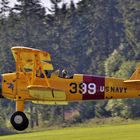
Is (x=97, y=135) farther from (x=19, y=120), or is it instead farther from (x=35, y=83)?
(x=35, y=83)

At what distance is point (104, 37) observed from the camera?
10212 centimetres

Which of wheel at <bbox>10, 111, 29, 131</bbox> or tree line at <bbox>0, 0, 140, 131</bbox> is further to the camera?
tree line at <bbox>0, 0, 140, 131</bbox>

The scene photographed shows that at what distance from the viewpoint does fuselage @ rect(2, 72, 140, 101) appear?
21.7 meters

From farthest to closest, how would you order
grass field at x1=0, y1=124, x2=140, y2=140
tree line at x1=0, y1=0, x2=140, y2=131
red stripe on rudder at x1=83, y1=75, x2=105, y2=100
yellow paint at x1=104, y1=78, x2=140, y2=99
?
tree line at x1=0, y1=0, x2=140, y2=131, grass field at x1=0, y1=124, x2=140, y2=140, yellow paint at x1=104, y1=78, x2=140, y2=99, red stripe on rudder at x1=83, y1=75, x2=105, y2=100

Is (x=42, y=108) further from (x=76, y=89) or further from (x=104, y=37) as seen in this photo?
(x=76, y=89)

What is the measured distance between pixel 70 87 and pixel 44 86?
4.16 ft

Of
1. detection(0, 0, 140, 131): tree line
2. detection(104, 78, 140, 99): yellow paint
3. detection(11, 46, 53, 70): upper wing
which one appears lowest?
detection(104, 78, 140, 99): yellow paint

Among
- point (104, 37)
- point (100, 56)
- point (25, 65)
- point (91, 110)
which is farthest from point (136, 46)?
point (25, 65)

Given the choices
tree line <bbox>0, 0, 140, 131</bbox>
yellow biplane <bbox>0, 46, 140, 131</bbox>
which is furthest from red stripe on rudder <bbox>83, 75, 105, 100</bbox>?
tree line <bbox>0, 0, 140, 131</bbox>

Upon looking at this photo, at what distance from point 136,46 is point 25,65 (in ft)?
212

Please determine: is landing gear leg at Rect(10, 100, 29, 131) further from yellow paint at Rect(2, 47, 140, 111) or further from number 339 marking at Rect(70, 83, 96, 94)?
number 339 marking at Rect(70, 83, 96, 94)

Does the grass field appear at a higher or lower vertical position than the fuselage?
lower

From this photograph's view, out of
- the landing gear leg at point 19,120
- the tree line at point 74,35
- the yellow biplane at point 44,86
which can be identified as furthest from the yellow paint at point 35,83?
the tree line at point 74,35

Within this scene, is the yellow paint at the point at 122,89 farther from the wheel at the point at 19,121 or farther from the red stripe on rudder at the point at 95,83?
the wheel at the point at 19,121
